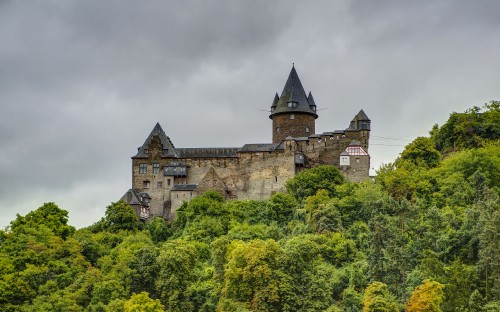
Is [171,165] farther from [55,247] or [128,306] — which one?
[128,306]

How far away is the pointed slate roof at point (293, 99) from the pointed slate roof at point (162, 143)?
9379mm

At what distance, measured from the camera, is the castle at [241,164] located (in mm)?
87625

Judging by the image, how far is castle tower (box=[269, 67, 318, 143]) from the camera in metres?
92.2

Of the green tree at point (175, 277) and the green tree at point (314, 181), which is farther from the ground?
the green tree at point (314, 181)

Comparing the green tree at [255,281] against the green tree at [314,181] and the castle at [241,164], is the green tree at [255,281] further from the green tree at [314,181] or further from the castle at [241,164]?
the castle at [241,164]

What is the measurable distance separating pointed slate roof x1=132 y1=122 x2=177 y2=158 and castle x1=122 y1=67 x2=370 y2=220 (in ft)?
0.28

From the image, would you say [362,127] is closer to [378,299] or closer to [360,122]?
[360,122]

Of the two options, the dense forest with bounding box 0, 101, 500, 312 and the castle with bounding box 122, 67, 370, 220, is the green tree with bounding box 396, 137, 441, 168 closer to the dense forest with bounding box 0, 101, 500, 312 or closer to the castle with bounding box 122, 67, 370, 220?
the dense forest with bounding box 0, 101, 500, 312

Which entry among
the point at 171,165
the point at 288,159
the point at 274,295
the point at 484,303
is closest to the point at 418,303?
the point at 484,303

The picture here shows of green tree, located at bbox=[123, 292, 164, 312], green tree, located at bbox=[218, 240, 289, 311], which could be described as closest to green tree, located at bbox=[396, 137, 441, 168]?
green tree, located at bbox=[218, 240, 289, 311]

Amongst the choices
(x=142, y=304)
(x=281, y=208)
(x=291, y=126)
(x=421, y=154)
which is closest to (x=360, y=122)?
(x=421, y=154)

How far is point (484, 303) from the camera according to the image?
6266 centimetres

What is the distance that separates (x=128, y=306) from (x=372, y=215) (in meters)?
20.3

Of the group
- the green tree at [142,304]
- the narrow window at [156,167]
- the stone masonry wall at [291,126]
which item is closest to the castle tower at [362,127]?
the stone masonry wall at [291,126]
